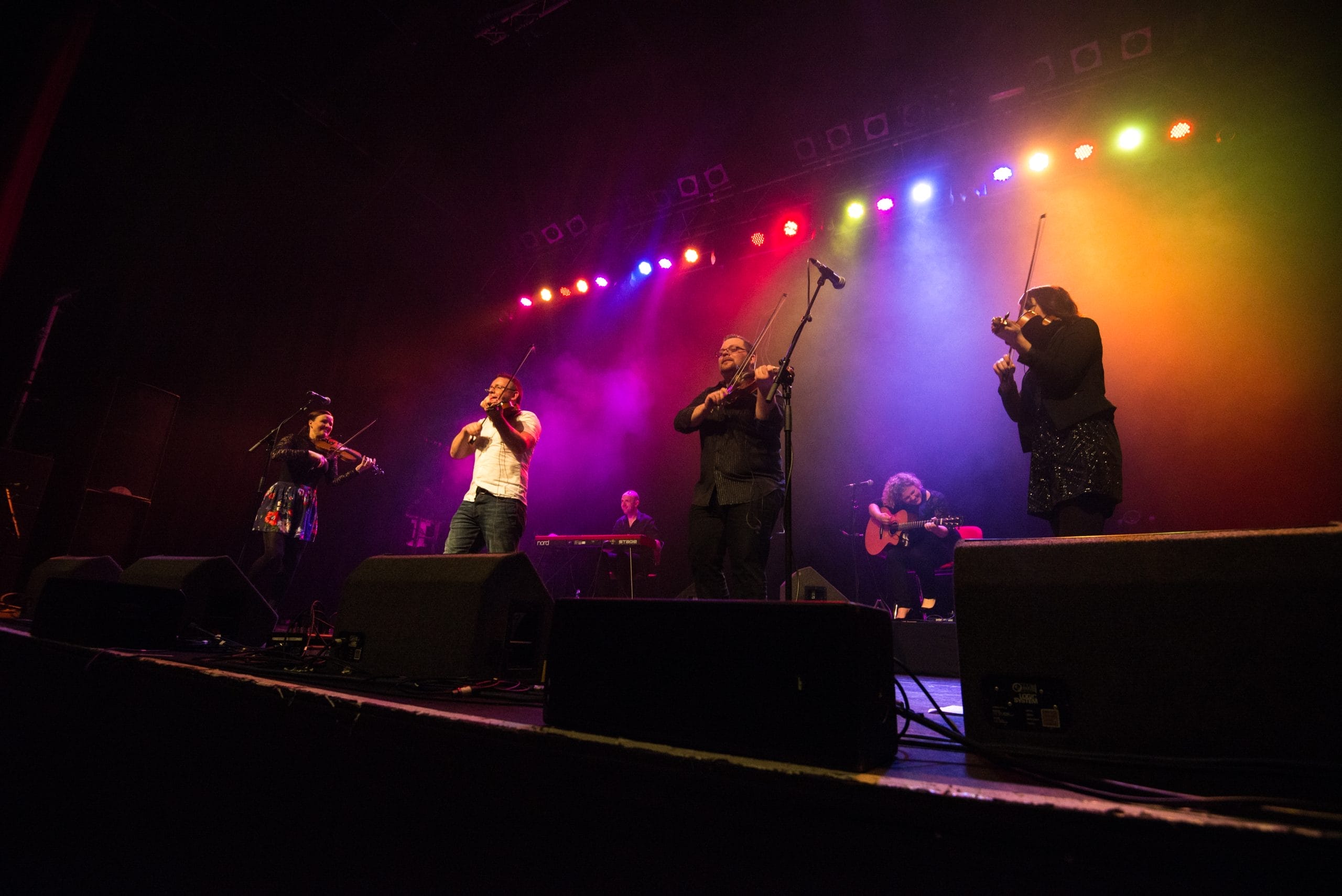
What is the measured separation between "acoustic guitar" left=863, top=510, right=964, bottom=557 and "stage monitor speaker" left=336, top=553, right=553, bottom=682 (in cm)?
469

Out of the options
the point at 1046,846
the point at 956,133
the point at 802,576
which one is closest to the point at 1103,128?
the point at 956,133

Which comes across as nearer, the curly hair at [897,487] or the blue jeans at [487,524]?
the blue jeans at [487,524]

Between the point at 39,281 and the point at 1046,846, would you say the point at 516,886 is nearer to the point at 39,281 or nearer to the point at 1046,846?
the point at 1046,846

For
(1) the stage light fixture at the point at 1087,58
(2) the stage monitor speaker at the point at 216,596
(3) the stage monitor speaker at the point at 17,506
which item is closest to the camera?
(2) the stage monitor speaker at the point at 216,596

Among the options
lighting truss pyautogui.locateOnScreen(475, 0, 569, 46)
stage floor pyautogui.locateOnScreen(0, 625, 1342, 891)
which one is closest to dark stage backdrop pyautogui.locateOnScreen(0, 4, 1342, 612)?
lighting truss pyautogui.locateOnScreen(475, 0, 569, 46)

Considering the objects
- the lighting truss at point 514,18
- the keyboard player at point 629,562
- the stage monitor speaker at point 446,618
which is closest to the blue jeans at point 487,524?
the stage monitor speaker at point 446,618

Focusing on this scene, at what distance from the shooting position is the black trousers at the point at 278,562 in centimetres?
471

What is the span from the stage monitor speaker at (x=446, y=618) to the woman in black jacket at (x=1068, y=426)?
2.11 meters

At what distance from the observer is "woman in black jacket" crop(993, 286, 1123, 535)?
2543 millimetres

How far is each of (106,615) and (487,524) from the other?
174 centimetres

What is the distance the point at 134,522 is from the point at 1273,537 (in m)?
7.95

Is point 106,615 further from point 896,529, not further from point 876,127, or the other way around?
point 876,127

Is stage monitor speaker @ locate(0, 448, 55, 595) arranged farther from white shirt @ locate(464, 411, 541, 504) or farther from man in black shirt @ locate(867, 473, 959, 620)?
man in black shirt @ locate(867, 473, 959, 620)

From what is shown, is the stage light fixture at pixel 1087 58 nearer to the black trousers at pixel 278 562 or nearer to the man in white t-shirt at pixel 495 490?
the man in white t-shirt at pixel 495 490
